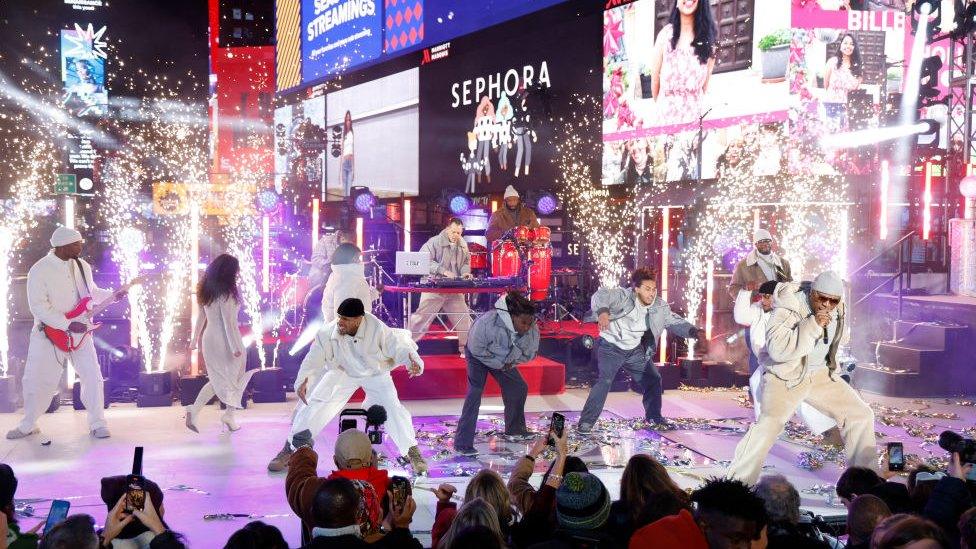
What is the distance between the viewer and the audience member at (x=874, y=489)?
174 inches

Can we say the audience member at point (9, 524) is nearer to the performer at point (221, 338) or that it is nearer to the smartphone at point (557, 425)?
the smartphone at point (557, 425)

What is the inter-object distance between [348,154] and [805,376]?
2050 cm

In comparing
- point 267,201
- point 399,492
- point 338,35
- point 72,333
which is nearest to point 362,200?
point 267,201

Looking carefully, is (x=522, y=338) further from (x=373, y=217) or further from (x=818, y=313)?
(x=373, y=217)

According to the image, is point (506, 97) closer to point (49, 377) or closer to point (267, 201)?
point (267, 201)

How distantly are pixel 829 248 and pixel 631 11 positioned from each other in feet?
18.3

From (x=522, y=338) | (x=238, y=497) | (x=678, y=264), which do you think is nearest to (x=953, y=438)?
(x=522, y=338)

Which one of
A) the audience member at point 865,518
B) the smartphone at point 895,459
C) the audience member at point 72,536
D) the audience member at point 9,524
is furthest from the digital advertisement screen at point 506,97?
the audience member at point 72,536

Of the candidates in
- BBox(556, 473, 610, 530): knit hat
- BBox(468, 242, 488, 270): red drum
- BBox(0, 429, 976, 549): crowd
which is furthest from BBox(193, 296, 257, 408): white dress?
BBox(468, 242, 488, 270): red drum

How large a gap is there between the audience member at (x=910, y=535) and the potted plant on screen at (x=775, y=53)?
13663 mm

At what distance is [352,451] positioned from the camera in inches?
184

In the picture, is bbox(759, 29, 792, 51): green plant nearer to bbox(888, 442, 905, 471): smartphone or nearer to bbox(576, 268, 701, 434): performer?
bbox(576, 268, 701, 434): performer

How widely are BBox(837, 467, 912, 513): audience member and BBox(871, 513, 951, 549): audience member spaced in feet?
3.38

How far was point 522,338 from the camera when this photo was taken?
332 inches
